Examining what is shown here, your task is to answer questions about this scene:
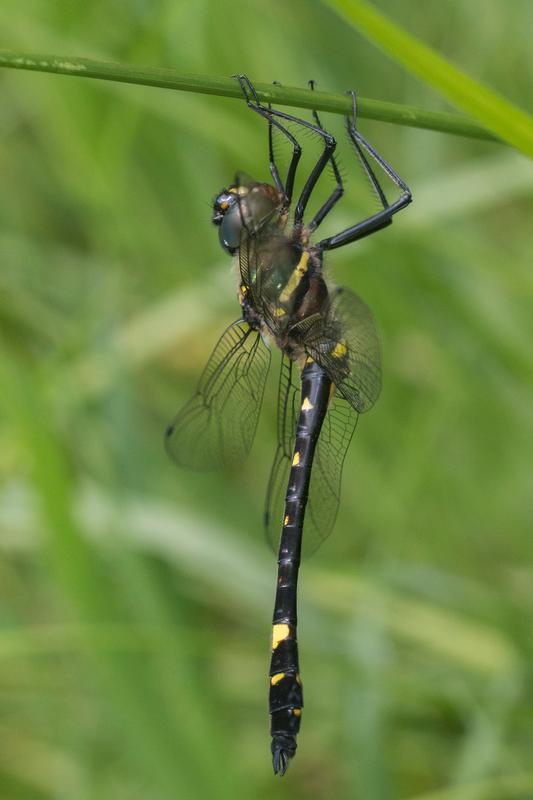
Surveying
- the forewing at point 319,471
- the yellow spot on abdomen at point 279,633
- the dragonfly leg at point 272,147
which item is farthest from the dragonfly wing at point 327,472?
the dragonfly leg at point 272,147

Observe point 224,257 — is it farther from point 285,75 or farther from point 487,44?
point 487,44

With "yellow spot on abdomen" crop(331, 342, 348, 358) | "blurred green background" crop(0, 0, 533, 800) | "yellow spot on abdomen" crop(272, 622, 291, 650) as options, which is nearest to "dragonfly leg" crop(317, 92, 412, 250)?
"yellow spot on abdomen" crop(331, 342, 348, 358)

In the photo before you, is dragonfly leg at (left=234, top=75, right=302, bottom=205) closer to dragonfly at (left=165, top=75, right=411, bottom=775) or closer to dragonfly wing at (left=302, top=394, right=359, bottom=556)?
dragonfly at (left=165, top=75, right=411, bottom=775)

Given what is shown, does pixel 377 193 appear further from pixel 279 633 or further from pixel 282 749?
pixel 282 749

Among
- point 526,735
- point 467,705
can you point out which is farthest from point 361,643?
point 526,735

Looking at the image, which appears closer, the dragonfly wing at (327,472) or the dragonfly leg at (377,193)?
the dragonfly leg at (377,193)

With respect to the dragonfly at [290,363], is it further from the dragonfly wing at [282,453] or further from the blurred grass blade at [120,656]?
the blurred grass blade at [120,656]

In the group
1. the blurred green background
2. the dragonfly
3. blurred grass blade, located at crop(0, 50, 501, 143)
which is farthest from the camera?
the blurred green background
